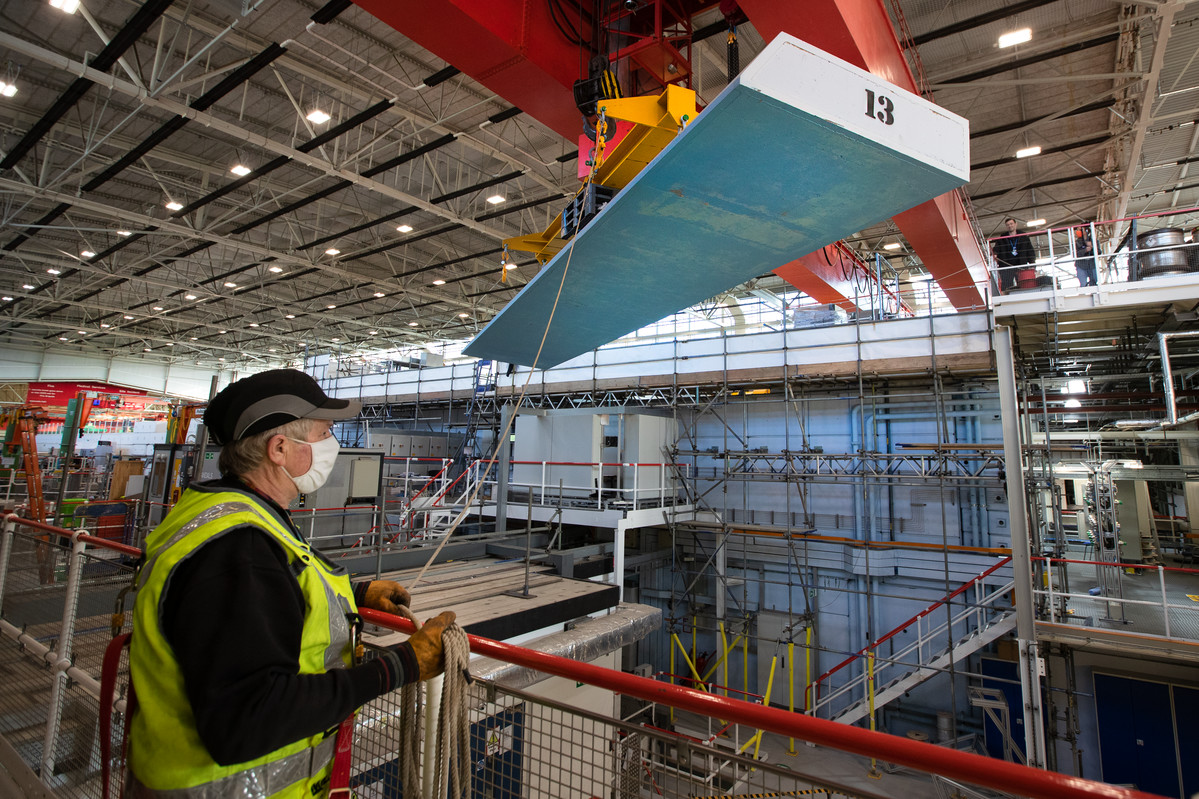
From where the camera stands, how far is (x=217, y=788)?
1304 millimetres

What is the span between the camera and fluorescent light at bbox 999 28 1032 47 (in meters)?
8.73

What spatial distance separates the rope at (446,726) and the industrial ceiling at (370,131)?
5.67m

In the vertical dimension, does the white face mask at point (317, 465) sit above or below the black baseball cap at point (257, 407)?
Answer: below

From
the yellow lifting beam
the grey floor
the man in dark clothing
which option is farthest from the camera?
the man in dark clothing

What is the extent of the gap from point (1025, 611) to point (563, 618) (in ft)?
22.2

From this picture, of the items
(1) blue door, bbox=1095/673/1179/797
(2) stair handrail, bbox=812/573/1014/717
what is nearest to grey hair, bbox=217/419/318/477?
(2) stair handrail, bbox=812/573/1014/717

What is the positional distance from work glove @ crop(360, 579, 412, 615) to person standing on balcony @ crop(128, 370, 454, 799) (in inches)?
22.5

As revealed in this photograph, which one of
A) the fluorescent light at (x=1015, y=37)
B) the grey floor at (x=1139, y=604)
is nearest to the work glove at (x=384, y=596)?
the grey floor at (x=1139, y=604)

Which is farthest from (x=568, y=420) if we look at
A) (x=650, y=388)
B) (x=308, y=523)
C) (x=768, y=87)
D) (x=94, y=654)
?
(x=768, y=87)

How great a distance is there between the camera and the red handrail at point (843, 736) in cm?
123

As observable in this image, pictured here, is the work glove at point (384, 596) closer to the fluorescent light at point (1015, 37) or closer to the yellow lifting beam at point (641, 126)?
the yellow lifting beam at point (641, 126)

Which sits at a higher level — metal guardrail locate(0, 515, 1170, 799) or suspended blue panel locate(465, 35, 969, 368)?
suspended blue panel locate(465, 35, 969, 368)

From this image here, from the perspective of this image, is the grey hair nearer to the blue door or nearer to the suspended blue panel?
the suspended blue panel

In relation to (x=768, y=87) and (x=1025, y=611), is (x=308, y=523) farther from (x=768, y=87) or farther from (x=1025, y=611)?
(x=1025, y=611)
